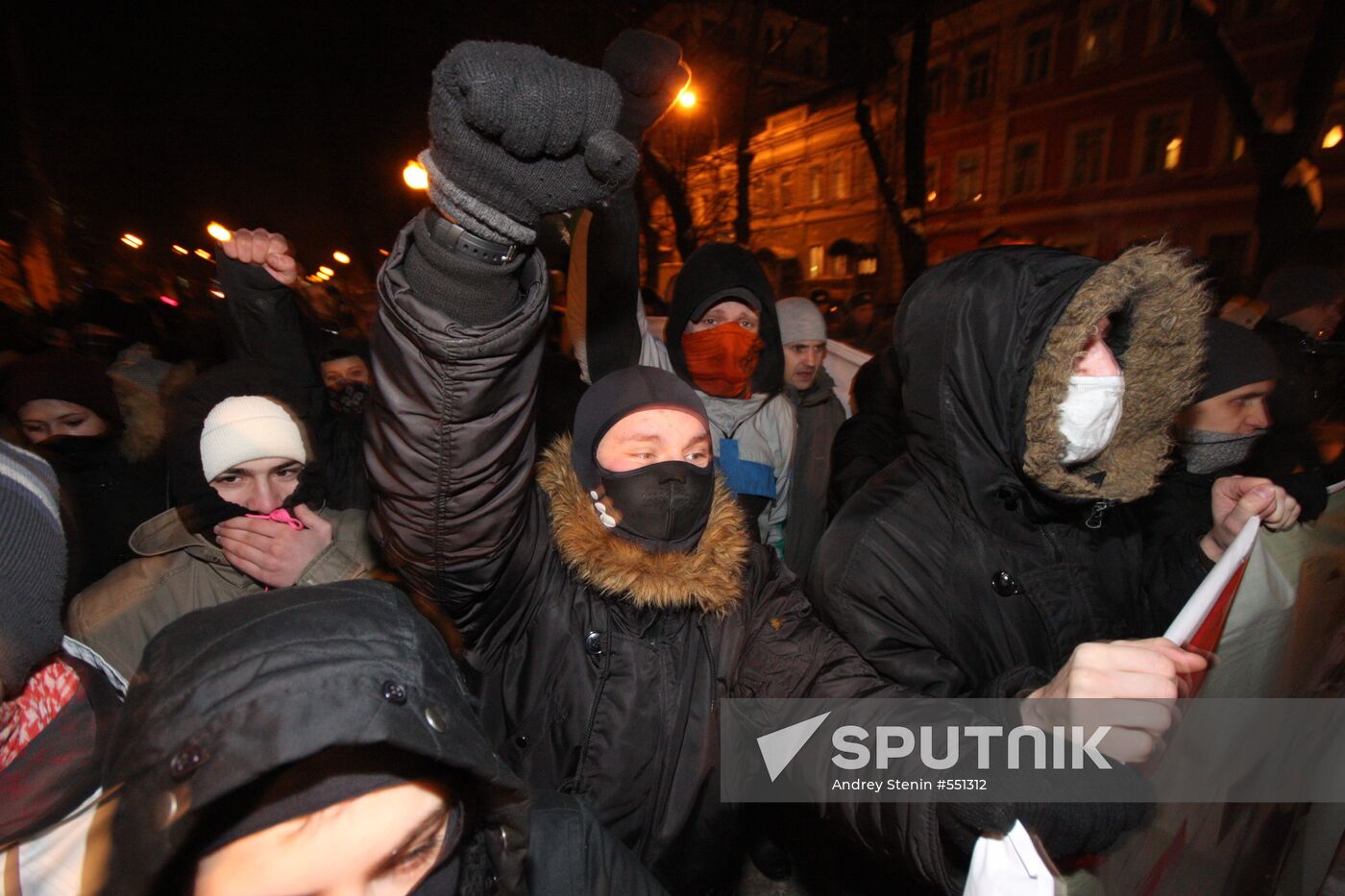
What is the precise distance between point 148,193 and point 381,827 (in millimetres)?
26524

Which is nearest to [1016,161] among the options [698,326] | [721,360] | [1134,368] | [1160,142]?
[1160,142]

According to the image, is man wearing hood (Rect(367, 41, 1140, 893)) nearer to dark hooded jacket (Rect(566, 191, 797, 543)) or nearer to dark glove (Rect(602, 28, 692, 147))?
dark hooded jacket (Rect(566, 191, 797, 543))

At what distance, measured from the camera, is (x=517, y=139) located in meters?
0.94

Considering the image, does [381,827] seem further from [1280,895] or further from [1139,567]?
[1280,895]

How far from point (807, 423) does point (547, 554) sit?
8.28ft

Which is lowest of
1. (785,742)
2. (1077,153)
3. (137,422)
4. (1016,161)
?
(785,742)

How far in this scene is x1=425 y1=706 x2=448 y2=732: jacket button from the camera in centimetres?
90

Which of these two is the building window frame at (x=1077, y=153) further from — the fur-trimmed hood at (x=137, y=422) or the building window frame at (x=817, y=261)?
the fur-trimmed hood at (x=137, y=422)

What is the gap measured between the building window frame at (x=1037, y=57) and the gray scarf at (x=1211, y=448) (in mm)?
26349

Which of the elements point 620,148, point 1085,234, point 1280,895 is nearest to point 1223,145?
point 1085,234

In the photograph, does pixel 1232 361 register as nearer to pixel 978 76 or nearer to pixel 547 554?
pixel 547 554

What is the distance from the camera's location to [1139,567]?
196cm

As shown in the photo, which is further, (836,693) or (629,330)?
(629,330)

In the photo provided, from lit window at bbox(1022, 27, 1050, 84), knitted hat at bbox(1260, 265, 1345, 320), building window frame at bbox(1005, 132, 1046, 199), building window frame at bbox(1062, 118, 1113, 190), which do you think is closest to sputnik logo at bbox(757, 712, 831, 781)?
knitted hat at bbox(1260, 265, 1345, 320)
